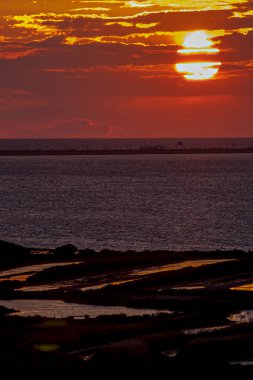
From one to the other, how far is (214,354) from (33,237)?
6424cm

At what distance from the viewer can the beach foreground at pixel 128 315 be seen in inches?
1464

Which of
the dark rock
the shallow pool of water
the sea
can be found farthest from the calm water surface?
the shallow pool of water

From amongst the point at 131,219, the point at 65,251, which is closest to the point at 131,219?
the point at 131,219

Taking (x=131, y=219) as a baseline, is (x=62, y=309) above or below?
below

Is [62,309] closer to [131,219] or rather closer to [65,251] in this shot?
[65,251]

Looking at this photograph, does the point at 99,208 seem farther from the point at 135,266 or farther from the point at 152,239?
the point at 135,266

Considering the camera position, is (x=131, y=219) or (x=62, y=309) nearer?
(x=62, y=309)

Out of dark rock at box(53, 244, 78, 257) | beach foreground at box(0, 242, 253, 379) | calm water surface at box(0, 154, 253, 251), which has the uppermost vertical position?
calm water surface at box(0, 154, 253, 251)

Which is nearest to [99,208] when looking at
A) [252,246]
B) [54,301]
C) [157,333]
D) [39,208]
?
[39,208]

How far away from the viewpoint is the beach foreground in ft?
122

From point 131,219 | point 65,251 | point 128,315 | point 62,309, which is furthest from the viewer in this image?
point 131,219

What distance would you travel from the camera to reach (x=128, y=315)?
4847 centimetres

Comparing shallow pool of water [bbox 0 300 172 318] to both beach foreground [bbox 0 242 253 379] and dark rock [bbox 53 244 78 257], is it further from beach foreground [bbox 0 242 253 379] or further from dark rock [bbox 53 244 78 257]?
dark rock [bbox 53 244 78 257]

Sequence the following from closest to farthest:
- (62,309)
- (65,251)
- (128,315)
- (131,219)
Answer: (128,315) < (62,309) < (65,251) < (131,219)
